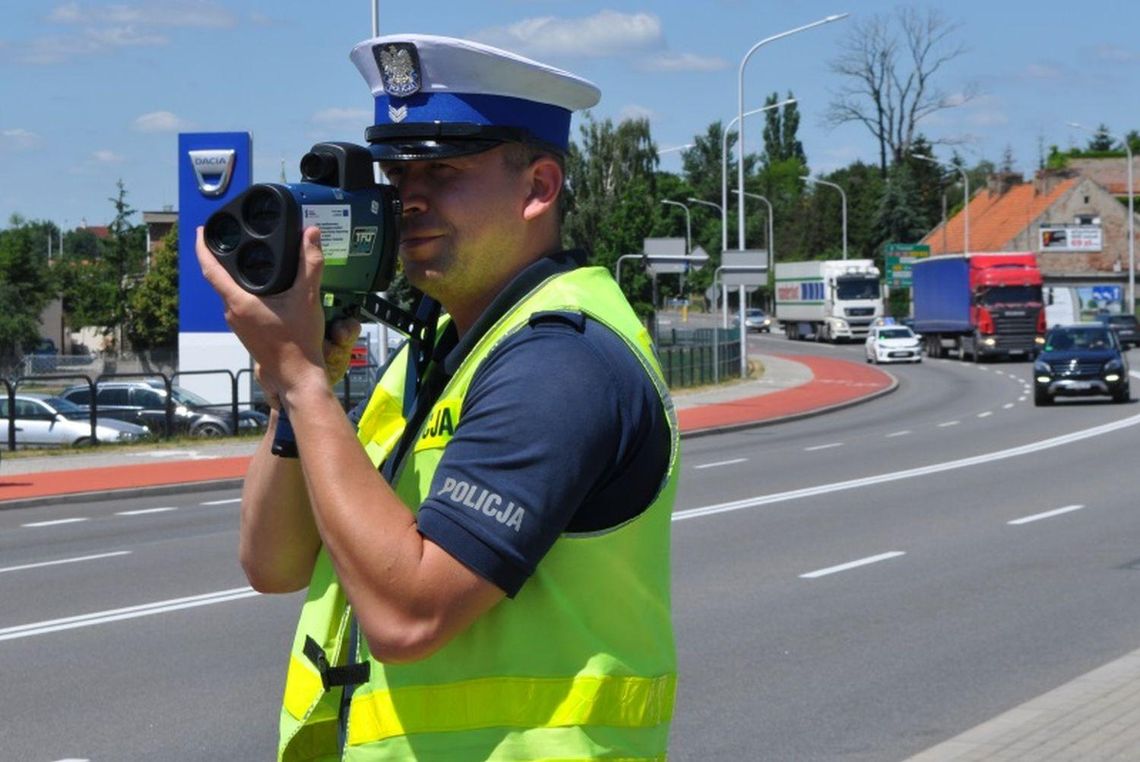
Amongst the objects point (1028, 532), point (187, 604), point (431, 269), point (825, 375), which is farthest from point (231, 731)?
point (825, 375)

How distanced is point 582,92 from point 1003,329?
58024mm

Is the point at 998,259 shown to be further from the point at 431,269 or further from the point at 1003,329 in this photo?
the point at 431,269

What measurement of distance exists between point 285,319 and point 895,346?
62.2 m

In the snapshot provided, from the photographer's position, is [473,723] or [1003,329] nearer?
[473,723]

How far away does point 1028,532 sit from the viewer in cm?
1460

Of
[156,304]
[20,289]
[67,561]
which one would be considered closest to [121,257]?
[156,304]

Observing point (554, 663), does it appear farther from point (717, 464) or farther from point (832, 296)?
point (832, 296)

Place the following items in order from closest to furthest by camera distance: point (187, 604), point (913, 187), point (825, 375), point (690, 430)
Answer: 1. point (187, 604)
2. point (690, 430)
3. point (825, 375)
4. point (913, 187)

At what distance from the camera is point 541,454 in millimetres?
2260

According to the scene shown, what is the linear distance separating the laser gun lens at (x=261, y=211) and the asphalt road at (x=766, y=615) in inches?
200

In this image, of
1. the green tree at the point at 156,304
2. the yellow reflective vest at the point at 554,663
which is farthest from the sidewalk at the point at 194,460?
the green tree at the point at 156,304

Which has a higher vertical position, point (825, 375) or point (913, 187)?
point (913, 187)

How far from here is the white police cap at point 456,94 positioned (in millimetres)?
2488

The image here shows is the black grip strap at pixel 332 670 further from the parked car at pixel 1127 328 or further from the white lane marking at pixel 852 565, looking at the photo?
the parked car at pixel 1127 328
